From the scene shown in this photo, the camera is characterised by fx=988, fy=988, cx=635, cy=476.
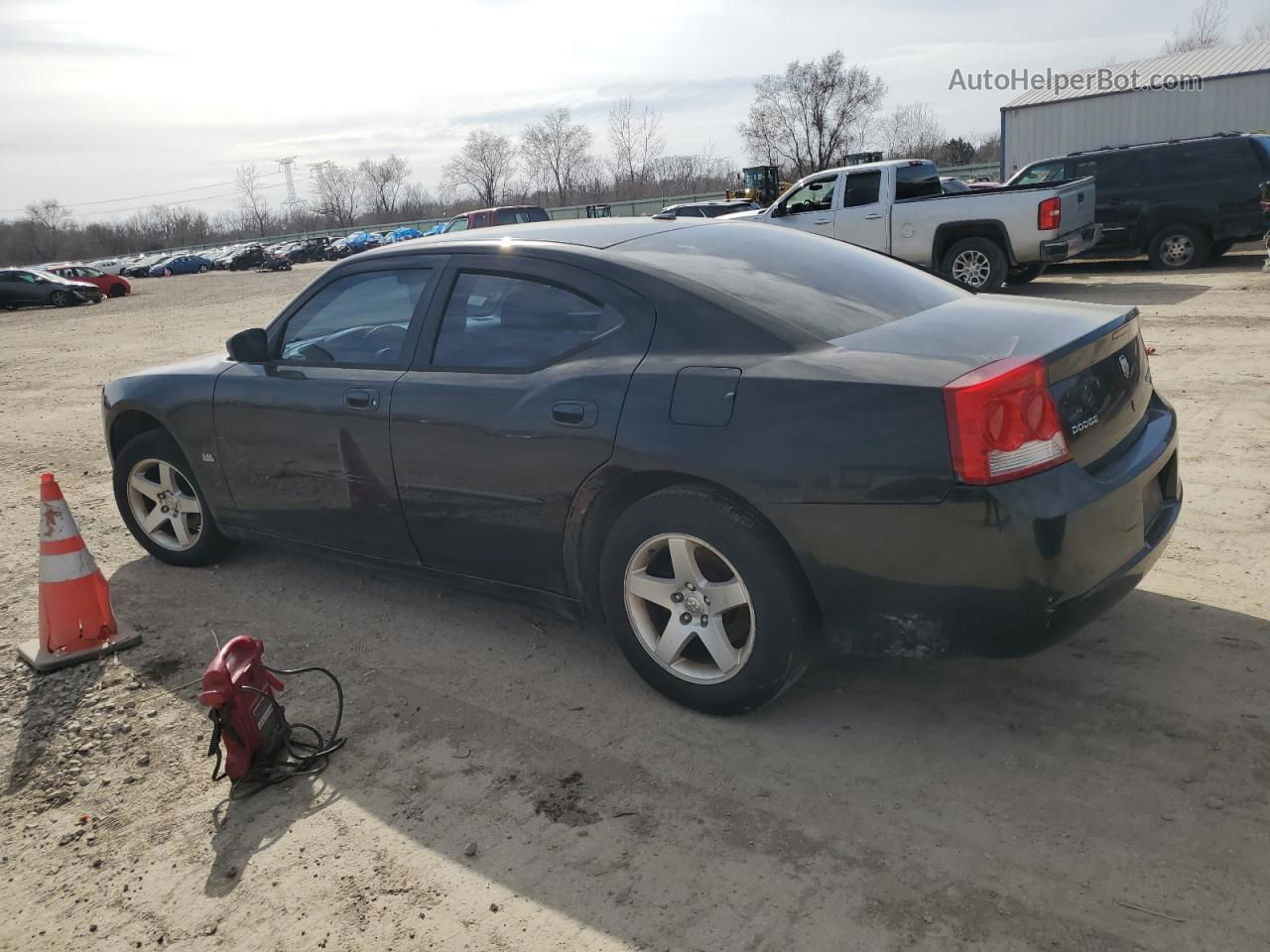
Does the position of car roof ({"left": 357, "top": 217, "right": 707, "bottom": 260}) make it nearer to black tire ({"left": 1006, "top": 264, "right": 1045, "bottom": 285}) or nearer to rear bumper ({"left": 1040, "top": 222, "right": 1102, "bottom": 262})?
rear bumper ({"left": 1040, "top": 222, "right": 1102, "bottom": 262})

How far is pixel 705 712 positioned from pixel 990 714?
36.4 inches

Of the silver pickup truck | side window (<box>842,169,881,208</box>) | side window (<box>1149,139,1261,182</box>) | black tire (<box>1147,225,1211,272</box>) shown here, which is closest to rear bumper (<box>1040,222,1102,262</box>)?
the silver pickup truck

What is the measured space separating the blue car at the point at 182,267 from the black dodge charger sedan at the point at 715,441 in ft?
196

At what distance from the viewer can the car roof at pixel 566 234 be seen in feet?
12.3

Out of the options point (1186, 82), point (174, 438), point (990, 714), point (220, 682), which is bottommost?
point (990, 714)

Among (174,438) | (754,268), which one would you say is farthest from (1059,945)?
(174,438)

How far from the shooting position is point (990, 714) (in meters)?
3.21

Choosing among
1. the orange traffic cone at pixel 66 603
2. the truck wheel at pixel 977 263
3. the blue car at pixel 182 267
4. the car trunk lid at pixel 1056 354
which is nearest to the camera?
the car trunk lid at pixel 1056 354

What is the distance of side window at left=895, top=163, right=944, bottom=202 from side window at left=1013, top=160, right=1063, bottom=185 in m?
2.49

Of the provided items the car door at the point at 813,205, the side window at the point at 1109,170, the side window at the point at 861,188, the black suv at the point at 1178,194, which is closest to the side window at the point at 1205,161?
the black suv at the point at 1178,194

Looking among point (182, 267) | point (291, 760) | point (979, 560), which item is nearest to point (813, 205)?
point (979, 560)

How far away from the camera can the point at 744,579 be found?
3.01 meters

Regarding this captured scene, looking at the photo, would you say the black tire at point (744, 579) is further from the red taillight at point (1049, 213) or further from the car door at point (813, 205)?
the car door at point (813, 205)

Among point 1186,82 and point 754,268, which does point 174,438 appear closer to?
point 754,268
